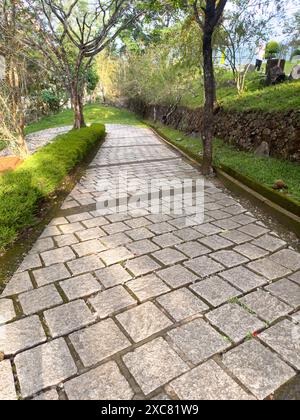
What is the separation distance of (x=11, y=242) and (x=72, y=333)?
1.56m

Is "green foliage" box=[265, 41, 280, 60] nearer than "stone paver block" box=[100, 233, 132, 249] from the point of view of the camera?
No

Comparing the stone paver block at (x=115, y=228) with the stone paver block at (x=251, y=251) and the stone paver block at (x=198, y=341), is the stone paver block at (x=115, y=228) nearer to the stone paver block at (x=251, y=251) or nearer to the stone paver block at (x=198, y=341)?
the stone paver block at (x=251, y=251)

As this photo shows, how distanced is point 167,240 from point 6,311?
5.52 ft

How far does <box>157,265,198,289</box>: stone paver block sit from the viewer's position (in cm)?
229

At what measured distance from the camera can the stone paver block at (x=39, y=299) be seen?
201 centimetres

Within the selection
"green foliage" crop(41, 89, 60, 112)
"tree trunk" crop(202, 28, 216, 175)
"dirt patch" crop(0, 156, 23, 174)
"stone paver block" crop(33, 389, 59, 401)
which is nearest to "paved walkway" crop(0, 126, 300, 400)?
"stone paver block" crop(33, 389, 59, 401)

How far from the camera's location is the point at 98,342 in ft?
5.65

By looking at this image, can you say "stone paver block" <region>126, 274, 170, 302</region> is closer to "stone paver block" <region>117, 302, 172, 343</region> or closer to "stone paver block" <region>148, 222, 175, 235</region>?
"stone paver block" <region>117, 302, 172, 343</region>

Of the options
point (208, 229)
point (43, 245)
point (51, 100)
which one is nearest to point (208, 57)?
point (208, 229)

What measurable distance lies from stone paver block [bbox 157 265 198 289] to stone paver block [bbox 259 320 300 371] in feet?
2.36

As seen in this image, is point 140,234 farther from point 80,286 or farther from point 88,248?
point 80,286

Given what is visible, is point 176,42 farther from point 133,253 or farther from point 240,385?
point 240,385

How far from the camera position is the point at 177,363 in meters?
1.58
